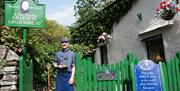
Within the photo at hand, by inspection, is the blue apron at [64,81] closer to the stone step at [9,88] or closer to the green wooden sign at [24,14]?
the stone step at [9,88]

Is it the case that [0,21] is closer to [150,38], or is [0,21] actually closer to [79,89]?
[79,89]

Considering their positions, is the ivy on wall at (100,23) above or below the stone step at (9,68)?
above

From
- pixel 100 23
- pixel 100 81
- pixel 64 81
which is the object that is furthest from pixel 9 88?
pixel 100 23

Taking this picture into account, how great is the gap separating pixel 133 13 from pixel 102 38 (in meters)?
1.55

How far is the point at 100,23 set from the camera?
38.9 ft

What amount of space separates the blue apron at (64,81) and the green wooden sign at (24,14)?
123 cm

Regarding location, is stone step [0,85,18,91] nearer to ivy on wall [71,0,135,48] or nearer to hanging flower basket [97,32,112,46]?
hanging flower basket [97,32,112,46]

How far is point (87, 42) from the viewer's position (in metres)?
13.4

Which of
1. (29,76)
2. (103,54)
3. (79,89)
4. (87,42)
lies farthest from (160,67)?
(87,42)

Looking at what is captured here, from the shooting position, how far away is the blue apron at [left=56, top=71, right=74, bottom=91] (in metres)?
5.80

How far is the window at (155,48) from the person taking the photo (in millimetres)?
8820

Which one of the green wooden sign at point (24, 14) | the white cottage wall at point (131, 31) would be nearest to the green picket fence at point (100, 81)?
the green wooden sign at point (24, 14)

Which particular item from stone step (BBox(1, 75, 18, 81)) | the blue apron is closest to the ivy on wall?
the blue apron

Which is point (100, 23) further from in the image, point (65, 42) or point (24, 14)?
point (65, 42)
